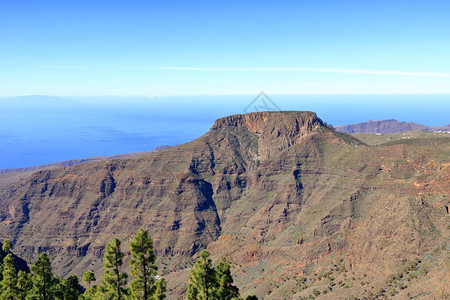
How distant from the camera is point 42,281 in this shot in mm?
45500

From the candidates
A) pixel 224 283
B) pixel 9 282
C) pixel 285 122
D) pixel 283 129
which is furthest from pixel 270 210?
pixel 9 282

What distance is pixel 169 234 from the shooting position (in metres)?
147

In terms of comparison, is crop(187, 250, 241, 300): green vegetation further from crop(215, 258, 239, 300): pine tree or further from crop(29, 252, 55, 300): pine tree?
crop(29, 252, 55, 300): pine tree

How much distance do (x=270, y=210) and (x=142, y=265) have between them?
352 ft

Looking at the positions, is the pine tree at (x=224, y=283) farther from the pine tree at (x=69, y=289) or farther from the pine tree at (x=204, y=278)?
the pine tree at (x=69, y=289)

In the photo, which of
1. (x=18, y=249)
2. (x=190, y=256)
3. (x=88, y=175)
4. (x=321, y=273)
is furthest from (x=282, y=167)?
(x=18, y=249)

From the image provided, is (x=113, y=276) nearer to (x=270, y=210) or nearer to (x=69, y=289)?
(x=69, y=289)

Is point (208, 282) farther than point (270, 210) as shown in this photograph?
No

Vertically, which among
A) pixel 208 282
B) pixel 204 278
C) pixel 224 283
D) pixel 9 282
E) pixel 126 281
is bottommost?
pixel 9 282

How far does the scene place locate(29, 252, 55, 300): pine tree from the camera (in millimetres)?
45188

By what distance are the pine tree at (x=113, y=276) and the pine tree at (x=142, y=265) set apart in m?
1.64

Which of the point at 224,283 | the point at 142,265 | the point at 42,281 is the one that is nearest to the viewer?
the point at 142,265

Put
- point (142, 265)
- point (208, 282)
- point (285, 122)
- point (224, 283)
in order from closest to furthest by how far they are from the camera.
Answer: point (142, 265), point (208, 282), point (224, 283), point (285, 122)

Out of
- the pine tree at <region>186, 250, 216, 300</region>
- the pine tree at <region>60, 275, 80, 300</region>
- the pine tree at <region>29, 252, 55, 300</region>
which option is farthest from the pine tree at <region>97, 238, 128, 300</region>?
the pine tree at <region>186, 250, 216, 300</region>
